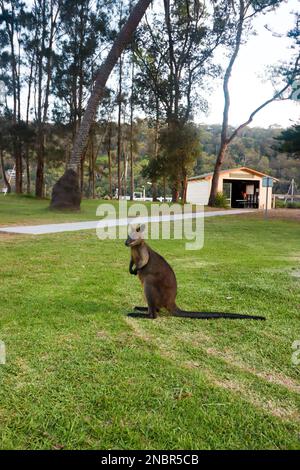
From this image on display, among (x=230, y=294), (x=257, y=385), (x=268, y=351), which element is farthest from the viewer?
(x=230, y=294)

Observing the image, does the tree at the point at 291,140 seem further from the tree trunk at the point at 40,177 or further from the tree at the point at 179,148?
the tree trunk at the point at 40,177

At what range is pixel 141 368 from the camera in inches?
86.4

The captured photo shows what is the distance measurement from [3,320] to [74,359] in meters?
0.87

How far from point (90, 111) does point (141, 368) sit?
12377mm

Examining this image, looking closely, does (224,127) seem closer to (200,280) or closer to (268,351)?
(200,280)

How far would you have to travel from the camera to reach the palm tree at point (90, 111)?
13.2 m

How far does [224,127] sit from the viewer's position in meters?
21.0

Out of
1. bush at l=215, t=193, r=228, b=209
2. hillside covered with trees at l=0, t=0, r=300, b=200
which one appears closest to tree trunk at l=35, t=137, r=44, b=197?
hillside covered with trees at l=0, t=0, r=300, b=200

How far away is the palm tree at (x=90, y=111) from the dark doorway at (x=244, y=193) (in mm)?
16760

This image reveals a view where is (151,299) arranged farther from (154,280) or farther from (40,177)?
(40,177)

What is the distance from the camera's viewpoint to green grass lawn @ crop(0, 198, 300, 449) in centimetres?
165
